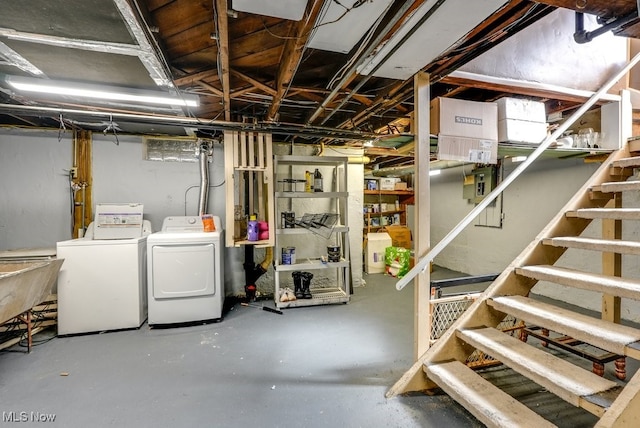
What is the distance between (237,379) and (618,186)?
3203 millimetres

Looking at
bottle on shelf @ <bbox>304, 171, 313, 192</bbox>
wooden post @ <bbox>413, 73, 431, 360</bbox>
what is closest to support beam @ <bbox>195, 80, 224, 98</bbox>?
wooden post @ <bbox>413, 73, 431, 360</bbox>

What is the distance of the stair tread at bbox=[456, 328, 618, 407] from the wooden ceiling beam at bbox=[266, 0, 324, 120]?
7.18ft

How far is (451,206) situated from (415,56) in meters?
5.00

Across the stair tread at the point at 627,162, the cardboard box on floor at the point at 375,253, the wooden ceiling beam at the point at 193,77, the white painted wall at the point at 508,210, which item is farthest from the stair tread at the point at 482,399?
the cardboard box on floor at the point at 375,253

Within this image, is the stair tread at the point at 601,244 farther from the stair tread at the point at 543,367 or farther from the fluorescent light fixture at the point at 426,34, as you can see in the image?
the fluorescent light fixture at the point at 426,34

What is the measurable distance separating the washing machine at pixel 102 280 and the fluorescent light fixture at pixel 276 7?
9.19ft

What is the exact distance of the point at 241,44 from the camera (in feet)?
6.93

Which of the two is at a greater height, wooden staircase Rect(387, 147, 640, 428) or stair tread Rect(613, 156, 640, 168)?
stair tread Rect(613, 156, 640, 168)

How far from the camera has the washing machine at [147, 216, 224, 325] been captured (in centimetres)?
326

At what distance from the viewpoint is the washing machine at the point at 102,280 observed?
121 inches

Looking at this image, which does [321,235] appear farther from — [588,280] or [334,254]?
[588,280]

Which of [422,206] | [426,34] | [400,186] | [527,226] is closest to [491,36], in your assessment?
[426,34]

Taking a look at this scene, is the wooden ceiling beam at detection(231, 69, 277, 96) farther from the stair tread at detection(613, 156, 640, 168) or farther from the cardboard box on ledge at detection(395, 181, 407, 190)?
the cardboard box on ledge at detection(395, 181, 407, 190)

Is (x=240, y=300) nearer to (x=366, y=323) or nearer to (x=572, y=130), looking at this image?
(x=366, y=323)
